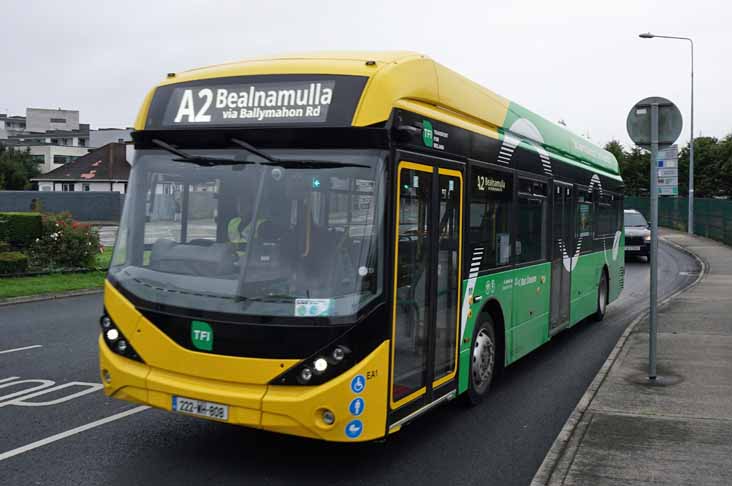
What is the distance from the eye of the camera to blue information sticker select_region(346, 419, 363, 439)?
509 centimetres

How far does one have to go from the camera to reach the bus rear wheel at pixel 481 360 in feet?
23.9

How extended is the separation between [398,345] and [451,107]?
2356mm

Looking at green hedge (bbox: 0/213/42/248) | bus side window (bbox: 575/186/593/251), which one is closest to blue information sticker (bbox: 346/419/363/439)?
bus side window (bbox: 575/186/593/251)

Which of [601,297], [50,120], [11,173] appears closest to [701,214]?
[601,297]

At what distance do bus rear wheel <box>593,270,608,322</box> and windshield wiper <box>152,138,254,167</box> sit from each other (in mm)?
9202

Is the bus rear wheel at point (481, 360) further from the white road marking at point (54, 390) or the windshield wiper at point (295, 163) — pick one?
the white road marking at point (54, 390)

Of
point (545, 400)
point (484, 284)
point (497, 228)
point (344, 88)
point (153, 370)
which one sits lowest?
point (545, 400)

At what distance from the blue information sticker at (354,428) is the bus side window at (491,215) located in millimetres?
2407

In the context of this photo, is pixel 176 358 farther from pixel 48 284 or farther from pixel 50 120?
pixel 50 120

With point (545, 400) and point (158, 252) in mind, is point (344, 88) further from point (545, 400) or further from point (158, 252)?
point (545, 400)

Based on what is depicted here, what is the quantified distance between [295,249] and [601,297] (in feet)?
31.6

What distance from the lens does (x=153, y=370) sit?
18.2 feet

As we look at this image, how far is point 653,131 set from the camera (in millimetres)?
8492

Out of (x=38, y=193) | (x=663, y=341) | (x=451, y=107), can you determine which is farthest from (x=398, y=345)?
(x=38, y=193)
